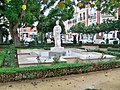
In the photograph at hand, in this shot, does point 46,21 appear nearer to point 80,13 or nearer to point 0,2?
point 0,2

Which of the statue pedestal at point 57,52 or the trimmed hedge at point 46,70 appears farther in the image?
the statue pedestal at point 57,52

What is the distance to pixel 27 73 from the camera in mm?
9414

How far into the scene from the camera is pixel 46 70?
9.77 meters

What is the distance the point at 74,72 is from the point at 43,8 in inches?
876

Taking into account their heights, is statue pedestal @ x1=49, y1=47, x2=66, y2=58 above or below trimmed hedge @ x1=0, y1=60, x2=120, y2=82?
above

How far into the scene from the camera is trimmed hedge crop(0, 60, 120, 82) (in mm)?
9133

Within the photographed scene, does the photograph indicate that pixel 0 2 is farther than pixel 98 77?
Yes

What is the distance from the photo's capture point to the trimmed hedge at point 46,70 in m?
9.13

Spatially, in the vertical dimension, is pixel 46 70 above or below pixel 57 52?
below

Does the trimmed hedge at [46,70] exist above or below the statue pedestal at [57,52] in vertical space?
below

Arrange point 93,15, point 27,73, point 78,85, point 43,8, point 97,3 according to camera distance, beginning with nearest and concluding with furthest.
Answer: point 97,3 < point 78,85 < point 27,73 < point 43,8 < point 93,15

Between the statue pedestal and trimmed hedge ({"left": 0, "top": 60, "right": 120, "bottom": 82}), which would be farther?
the statue pedestal

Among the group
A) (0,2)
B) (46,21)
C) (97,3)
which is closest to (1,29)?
(46,21)

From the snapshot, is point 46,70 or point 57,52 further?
point 57,52
